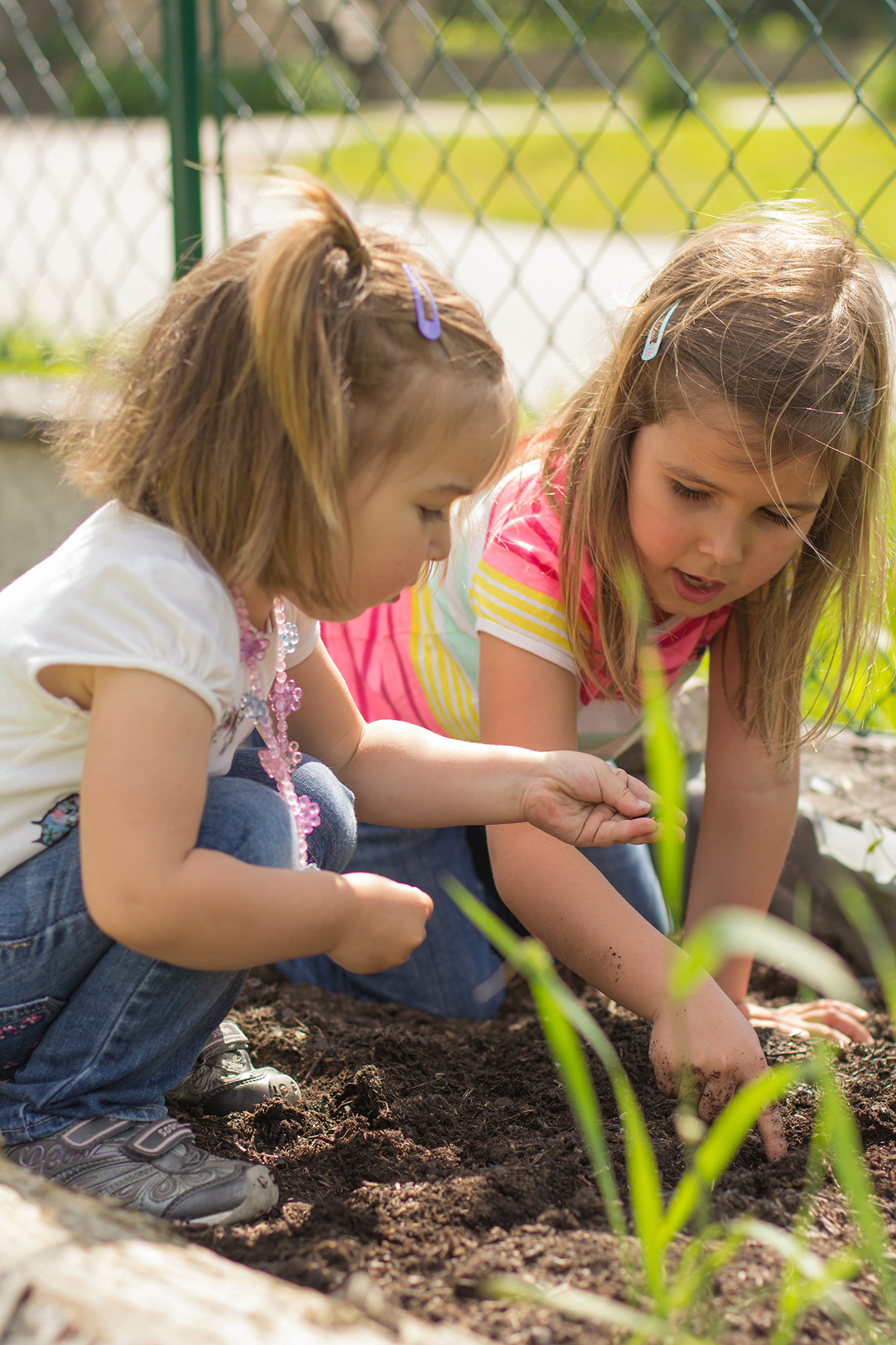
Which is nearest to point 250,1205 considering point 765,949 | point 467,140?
point 765,949

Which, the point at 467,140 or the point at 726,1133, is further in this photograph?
the point at 467,140

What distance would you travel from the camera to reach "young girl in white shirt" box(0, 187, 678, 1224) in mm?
954

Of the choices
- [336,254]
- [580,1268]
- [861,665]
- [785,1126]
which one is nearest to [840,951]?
[861,665]

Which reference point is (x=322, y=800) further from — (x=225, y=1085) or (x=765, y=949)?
(x=765, y=949)

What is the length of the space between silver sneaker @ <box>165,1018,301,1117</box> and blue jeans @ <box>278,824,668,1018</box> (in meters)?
0.42

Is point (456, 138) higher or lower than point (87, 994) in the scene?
higher

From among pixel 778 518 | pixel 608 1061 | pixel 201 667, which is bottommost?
pixel 608 1061

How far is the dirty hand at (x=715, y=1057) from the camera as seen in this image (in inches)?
47.0

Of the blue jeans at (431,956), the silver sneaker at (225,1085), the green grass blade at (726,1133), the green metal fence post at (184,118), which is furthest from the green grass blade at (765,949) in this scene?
the green metal fence post at (184,118)

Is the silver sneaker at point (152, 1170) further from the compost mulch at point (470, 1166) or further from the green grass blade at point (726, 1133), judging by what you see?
the green grass blade at point (726, 1133)

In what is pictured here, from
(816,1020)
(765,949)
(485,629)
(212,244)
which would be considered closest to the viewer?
(765,949)

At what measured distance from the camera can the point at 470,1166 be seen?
1186 millimetres

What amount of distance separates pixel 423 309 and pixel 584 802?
51 centimetres

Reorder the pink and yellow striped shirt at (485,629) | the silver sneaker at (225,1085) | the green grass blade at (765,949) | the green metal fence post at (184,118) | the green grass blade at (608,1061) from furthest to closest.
Result: the green metal fence post at (184,118) → the pink and yellow striped shirt at (485,629) → the silver sneaker at (225,1085) → the green grass blade at (608,1061) → the green grass blade at (765,949)
